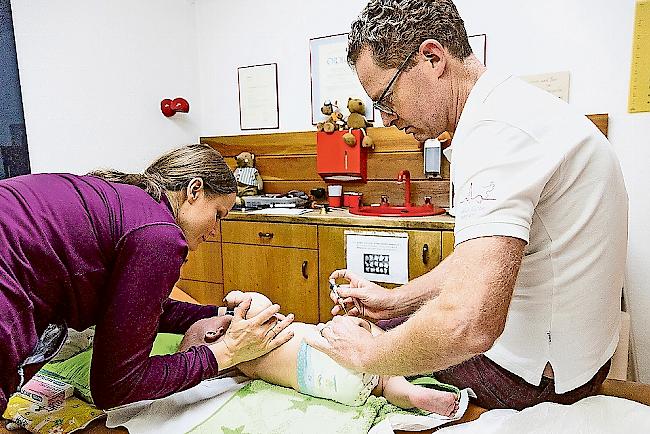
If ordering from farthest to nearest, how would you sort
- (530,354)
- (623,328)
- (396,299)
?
(623,328)
(396,299)
(530,354)

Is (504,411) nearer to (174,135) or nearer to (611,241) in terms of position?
(611,241)

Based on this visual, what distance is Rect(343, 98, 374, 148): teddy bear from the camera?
286 cm

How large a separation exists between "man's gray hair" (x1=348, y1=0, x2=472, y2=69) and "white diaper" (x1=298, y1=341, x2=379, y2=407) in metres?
0.76

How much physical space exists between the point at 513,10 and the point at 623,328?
155 centimetres

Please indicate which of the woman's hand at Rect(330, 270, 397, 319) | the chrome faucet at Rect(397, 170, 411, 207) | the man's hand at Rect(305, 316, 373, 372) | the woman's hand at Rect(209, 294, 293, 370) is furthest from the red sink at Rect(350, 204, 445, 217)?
the man's hand at Rect(305, 316, 373, 372)

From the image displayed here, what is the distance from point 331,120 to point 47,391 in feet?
6.55

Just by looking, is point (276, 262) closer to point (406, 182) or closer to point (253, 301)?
point (406, 182)

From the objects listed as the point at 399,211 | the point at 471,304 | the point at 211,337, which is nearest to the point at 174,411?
the point at 211,337

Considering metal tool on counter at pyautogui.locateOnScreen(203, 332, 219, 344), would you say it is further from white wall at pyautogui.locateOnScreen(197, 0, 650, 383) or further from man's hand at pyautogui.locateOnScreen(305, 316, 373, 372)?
white wall at pyautogui.locateOnScreen(197, 0, 650, 383)

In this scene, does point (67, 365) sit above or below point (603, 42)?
below

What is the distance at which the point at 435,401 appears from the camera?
1271mm

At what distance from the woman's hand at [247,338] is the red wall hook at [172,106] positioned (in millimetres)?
2100

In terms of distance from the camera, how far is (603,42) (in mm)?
2428

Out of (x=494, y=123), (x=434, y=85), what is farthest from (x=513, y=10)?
(x=494, y=123)
